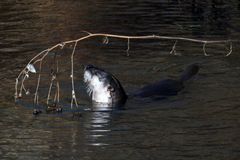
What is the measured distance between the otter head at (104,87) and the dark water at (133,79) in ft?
0.64

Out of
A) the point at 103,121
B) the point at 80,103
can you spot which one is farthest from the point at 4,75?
the point at 103,121

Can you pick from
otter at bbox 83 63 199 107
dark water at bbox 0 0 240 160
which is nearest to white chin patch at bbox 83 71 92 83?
otter at bbox 83 63 199 107

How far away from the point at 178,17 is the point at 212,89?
544 centimetres

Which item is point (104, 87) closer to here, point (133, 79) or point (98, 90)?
point (98, 90)

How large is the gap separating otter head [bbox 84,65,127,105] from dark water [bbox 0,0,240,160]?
195 millimetres

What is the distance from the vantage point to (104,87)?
1051 centimetres

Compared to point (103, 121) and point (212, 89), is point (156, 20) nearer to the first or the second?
point (212, 89)

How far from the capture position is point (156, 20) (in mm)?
15891

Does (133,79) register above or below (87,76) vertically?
below

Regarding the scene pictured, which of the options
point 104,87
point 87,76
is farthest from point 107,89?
point 87,76

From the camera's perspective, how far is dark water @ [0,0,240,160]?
8.38m

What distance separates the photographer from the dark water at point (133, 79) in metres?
8.38

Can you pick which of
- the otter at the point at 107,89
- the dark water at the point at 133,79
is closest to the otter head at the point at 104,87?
the otter at the point at 107,89

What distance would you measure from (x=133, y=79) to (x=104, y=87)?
4.19 ft
